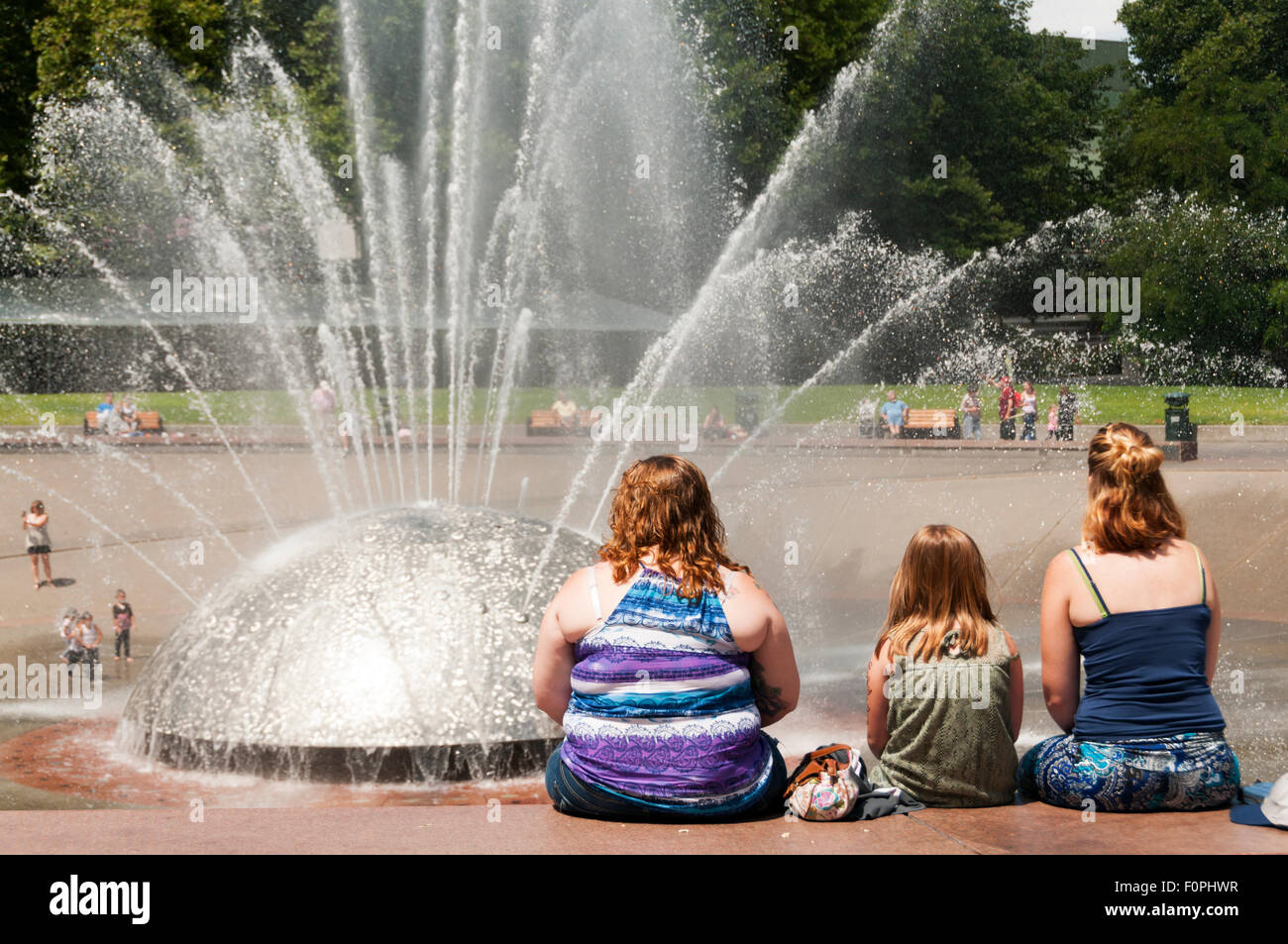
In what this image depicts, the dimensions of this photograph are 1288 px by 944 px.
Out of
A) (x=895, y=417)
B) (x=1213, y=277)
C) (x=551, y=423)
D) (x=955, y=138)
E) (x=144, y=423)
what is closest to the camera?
(x=895, y=417)

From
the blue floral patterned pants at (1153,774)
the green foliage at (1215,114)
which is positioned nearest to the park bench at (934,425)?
the green foliage at (1215,114)

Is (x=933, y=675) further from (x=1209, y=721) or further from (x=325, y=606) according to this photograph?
(x=325, y=606)

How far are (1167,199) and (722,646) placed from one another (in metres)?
46.3

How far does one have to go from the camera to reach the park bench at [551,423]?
30.8 meters

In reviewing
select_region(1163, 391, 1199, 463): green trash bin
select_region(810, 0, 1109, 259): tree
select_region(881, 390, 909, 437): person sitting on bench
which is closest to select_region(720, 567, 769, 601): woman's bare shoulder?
select_region(1163, 391, 1199, 463): green trash bin

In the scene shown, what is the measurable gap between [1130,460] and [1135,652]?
0.56m

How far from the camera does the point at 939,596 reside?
4.21 meters

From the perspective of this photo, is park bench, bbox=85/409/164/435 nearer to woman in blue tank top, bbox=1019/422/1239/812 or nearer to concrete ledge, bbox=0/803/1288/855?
concrete ledge, bbox=0/803/1288/855

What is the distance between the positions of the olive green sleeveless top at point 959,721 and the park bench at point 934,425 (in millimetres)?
25978

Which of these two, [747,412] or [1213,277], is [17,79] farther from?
[1213,277]

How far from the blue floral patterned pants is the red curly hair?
121 cm

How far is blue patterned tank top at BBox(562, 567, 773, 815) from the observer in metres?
3.95

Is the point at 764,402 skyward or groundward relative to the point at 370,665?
skyward

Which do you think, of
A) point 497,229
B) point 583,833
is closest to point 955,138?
point 497,229
